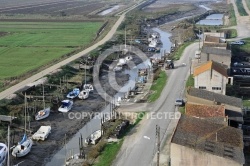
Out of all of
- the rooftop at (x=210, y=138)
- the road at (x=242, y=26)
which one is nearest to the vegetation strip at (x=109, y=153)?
the rooftop at (x=210, y=138)

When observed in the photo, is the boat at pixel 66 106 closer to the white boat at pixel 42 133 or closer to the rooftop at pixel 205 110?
Answer: the white boat at pixel 42 133

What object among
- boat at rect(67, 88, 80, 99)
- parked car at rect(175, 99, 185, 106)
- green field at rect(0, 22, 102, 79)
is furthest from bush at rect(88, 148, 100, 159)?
green field at rect(0, 22, 102, 79)

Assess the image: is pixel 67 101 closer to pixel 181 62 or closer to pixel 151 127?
pixel 151 127

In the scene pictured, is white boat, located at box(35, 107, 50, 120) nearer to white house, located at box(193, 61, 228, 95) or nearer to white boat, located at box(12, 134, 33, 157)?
white boat, located at box(12, 134, 33, 157)

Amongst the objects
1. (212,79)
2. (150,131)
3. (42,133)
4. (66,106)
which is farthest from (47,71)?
(150,131)

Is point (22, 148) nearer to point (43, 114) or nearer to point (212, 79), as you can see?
point (43, 114)

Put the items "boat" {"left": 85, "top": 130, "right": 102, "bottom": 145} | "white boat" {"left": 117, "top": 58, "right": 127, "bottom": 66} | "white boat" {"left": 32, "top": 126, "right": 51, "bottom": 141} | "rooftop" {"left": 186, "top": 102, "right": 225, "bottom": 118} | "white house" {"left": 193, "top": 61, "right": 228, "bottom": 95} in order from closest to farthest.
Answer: "rooftop" {"left": 186, "top": 102, "right": 225, "bottom": 118} < "boat" {"left": 85, "top": 130, "right": 102, "bottom": 145} < "white boat" {"left": 32, "top": 126, "right": 51, "bottom": 141} < "white house" {"left": 193, "top": 61, "right": 228, "bottom": 95} < "white boat" {"left": 117, "top": 58, "right": 127, "bottom": 66}

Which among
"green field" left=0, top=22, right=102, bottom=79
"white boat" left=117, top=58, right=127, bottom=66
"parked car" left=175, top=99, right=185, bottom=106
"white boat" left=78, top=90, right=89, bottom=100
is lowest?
"white boat" left=78, top=90, right=89, bottom=100
